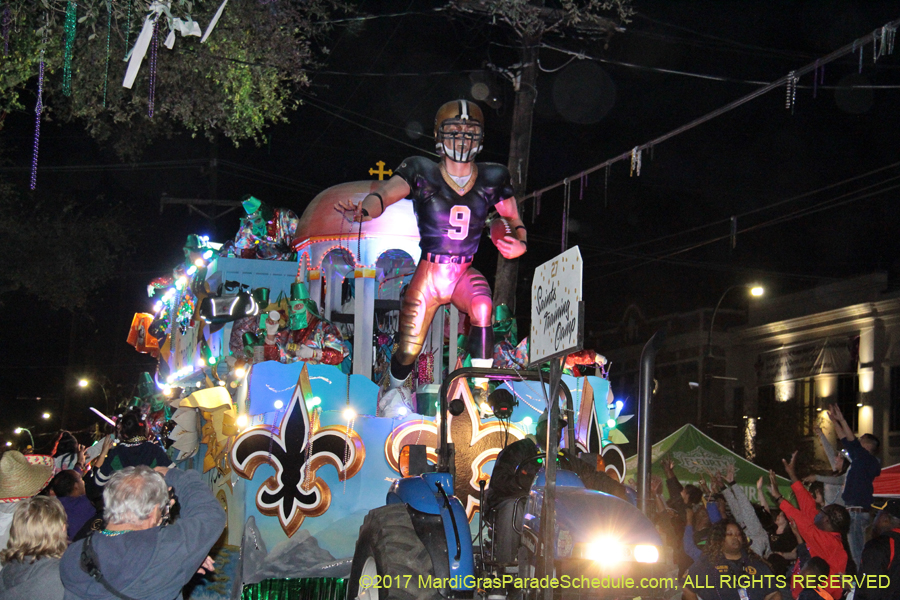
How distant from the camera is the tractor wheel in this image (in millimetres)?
5074

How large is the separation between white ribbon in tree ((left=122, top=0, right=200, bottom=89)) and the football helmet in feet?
11.3

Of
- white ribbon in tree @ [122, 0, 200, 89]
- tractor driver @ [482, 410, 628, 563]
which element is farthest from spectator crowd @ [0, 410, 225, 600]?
white ribbon in tree @ [122, 0, 200, 89]

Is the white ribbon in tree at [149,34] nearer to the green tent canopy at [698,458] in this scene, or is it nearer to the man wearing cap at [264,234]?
the man wearing cap at [264,234]

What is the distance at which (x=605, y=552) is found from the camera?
437 centimetres

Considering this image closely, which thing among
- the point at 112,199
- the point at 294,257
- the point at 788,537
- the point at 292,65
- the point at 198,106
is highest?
the point at 112,199

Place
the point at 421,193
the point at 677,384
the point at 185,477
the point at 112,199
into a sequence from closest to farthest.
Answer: the point at 185,477, the point at 421,193, the point at 112,199, the point at 677,384

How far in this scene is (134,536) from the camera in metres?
3.28

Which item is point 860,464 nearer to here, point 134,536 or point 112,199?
point 134,536

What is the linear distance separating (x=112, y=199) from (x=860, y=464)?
24.5 meters

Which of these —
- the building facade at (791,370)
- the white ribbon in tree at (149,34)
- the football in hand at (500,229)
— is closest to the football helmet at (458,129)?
the football in hand at (500,229)

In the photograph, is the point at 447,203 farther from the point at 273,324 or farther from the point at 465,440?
the point at 273,324

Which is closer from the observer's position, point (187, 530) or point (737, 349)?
point (187, 530)

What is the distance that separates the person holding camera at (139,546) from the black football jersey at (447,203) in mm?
5692

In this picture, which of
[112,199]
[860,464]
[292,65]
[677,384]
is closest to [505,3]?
[292,65]
